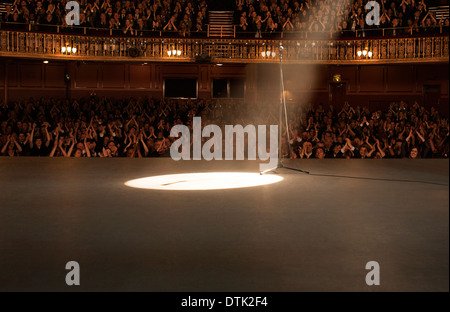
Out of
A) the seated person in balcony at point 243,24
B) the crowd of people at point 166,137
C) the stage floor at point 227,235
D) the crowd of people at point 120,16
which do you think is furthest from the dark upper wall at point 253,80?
the stage floor at point 227,235

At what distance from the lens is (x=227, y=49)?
48.6 ft

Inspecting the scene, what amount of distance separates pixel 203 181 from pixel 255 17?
36.3 feet

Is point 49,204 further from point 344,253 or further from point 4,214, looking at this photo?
point 344,253

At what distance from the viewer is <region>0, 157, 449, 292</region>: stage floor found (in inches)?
87.7

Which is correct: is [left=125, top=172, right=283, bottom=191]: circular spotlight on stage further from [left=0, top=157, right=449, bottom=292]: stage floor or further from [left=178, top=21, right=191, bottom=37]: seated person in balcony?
[left=178, top=21, right=191, bottom=37]: seated person in balcony

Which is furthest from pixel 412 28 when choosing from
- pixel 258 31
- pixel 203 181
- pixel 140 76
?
pixel 203 181

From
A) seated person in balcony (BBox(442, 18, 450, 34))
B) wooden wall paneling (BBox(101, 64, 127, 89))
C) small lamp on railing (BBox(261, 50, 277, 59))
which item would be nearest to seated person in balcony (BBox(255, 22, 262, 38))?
small lamp on railing (BBox(261, 50, 277, 59))

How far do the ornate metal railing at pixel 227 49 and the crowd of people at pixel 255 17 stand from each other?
355mm

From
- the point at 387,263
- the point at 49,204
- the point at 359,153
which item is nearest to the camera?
the point at 387,263

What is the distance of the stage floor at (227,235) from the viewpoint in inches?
87.7

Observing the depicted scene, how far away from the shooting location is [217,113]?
12.7m

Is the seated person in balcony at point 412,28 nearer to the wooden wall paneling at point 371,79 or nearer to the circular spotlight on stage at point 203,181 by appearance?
the wooden wall paneling at point 371,79

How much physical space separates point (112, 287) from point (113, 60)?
13051mm

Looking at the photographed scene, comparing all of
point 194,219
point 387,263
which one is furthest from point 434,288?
point 194,219
